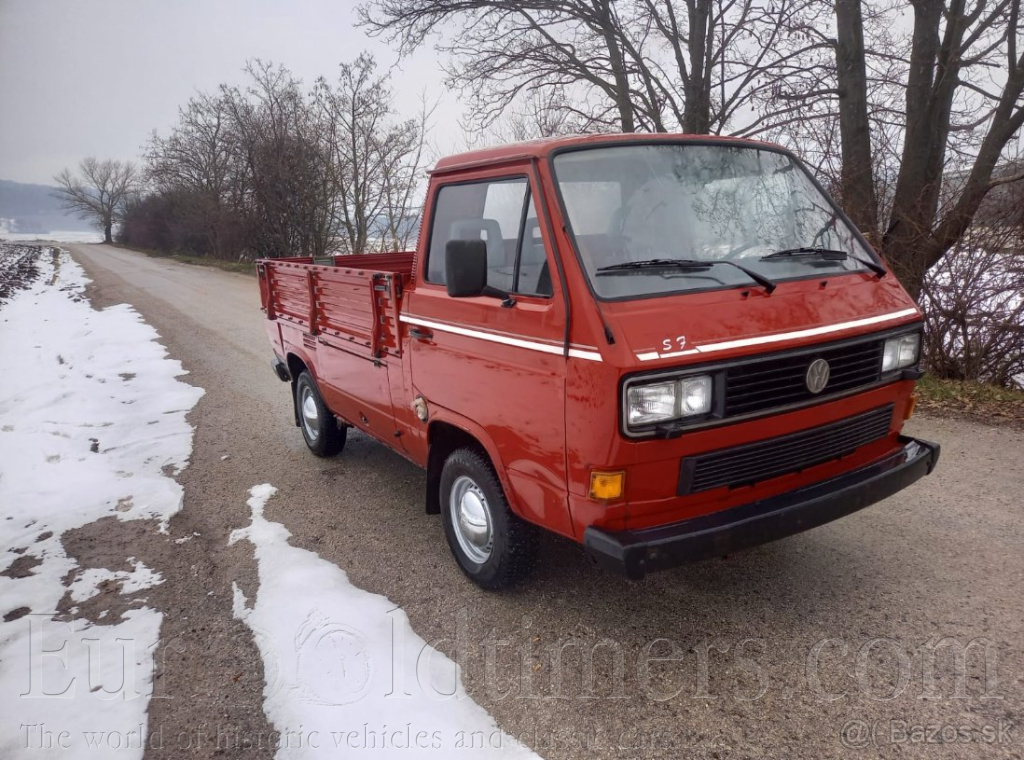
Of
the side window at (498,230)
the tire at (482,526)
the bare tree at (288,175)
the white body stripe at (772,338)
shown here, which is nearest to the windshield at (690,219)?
the side window at (498,230)

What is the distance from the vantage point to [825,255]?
11.1ft

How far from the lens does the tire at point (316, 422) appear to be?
550cm

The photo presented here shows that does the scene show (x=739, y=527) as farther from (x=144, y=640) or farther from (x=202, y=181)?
(x=202, y=181)

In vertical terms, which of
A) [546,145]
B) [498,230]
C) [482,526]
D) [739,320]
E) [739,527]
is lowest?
[482,526]

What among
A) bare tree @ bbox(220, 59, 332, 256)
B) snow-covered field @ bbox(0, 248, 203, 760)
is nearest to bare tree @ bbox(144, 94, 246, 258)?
bare tree @ bbox(220, 59, 332, 256)

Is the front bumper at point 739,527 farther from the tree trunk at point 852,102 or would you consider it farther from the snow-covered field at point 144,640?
the tree trunk at point 852,102

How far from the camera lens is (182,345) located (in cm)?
1075

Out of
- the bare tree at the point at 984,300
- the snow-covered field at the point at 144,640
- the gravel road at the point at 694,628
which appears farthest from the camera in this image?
the bare tree at the point at 984,300

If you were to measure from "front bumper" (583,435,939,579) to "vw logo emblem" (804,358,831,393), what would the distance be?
1.47 feet

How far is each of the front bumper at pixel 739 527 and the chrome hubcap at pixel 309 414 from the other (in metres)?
3.56

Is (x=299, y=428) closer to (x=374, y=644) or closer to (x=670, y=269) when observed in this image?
(x=374, y=644)

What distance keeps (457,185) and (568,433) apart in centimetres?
166

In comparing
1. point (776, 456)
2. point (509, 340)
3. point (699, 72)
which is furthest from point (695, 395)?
point (699, 72)

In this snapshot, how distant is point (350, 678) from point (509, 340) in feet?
5.31
